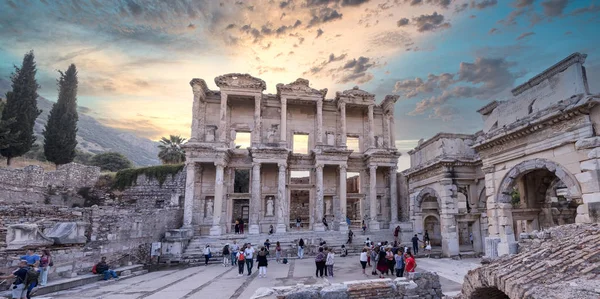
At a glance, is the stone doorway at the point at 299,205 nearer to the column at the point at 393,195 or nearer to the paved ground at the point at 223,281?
the column at the point at 393,195

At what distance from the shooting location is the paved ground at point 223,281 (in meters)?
9.62

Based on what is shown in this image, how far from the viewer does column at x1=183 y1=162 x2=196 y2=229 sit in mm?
22325

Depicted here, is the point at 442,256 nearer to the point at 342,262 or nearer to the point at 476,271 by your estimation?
the point at 342,262

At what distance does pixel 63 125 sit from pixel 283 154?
2558 cm

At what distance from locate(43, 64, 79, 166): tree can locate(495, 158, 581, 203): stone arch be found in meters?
37.9

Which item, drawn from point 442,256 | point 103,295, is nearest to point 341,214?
point 442,256

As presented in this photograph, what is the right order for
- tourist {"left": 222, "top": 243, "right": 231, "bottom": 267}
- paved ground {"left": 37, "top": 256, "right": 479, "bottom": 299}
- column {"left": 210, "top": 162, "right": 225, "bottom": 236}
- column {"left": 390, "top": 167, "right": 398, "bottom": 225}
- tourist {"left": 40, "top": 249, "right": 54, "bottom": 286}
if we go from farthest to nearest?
column {"left": 390, "top": 167, "right": 398, "bottom": 225} < column {"left": 210, "top": 162, "right": 225, "bottom": 236} < tourist {"left": 222, "top": 243, "right": 231, "bottom": 267} < tourist {"left": 40, "top": 249, "right": 54, "bottom": 286} < paved ground {"left": 37, "top": 256, "right": 479, "bottom": 299}

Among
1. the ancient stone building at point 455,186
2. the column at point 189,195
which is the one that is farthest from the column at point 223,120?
the ancient stone building at point 455,186

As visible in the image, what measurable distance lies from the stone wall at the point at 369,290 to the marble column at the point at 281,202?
15.1m

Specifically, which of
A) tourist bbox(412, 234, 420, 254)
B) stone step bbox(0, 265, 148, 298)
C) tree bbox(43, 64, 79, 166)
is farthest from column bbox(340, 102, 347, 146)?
tree bbox(43, 64, 79, 166)

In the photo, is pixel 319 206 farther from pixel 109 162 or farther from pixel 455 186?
pixel 109 162

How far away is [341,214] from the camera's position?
945 inches

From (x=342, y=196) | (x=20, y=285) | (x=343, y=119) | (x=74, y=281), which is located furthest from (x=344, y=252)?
(x=20, y=285)

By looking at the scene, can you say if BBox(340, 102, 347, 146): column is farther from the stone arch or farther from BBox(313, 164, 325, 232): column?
the stone arch
